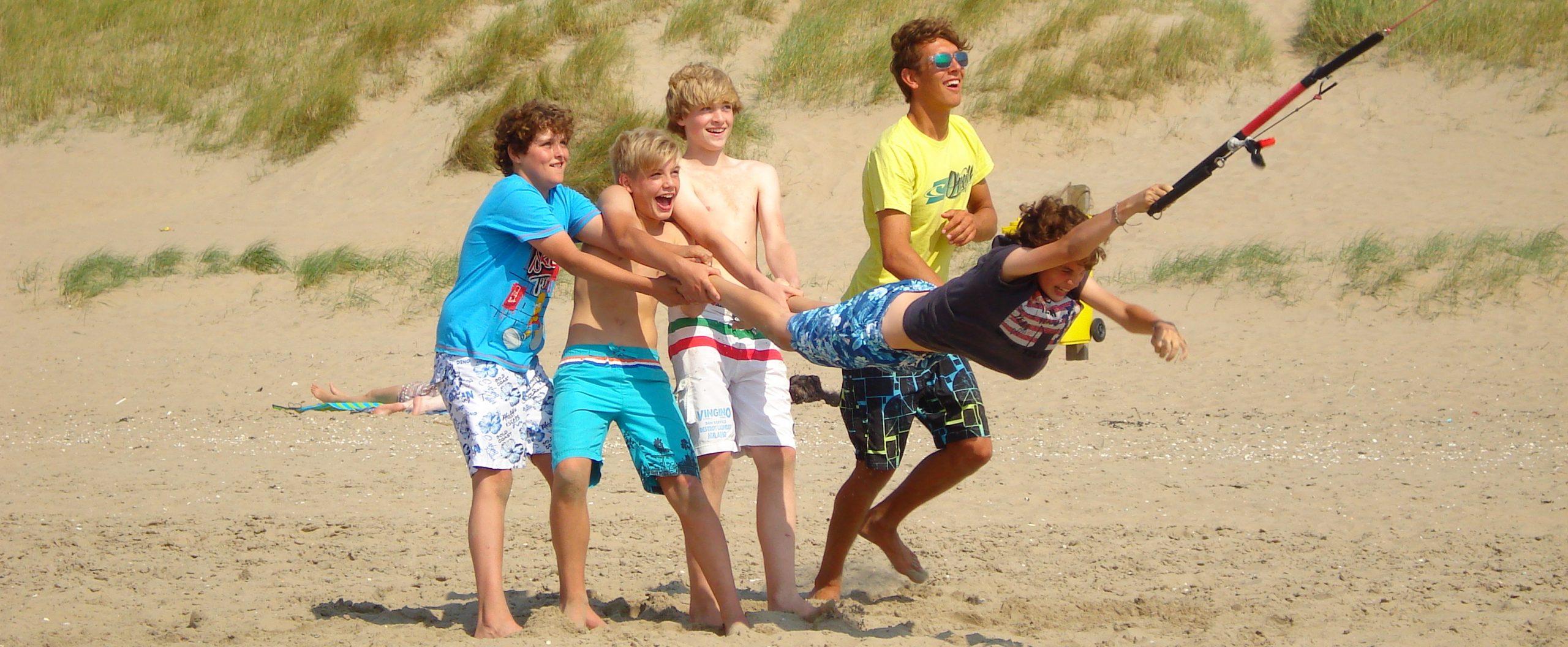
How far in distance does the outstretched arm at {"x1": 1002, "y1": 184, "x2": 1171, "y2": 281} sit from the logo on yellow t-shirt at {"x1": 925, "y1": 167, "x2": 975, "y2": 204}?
1.14 m

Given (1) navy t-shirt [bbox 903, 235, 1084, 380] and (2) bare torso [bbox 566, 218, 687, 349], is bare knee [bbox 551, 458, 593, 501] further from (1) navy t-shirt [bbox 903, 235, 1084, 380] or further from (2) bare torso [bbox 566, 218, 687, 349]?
(1) navy t-shirt [bbox 903, 235, 1084, 380]

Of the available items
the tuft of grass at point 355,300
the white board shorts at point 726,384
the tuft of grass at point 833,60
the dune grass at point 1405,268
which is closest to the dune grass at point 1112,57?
the tuft of grass at point 833,60

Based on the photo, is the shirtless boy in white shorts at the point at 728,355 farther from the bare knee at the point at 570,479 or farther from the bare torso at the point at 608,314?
the bare knee at the point at 570,479

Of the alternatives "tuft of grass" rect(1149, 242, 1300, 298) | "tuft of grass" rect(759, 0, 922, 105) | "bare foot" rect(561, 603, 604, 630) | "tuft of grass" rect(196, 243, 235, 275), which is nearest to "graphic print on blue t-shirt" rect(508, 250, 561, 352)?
"bare foot" rect(561, 603, 604, 630)

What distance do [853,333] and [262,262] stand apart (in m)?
8.24

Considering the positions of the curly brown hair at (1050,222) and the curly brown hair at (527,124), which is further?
the curly brown hair at (527,124)

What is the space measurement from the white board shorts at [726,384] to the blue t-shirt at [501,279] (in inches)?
19.7

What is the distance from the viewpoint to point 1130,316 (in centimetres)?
364

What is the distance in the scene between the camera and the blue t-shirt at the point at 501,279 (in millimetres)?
3846

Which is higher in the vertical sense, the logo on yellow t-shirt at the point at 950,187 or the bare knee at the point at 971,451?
the logo on yellow t-shirt at the point at 950,187

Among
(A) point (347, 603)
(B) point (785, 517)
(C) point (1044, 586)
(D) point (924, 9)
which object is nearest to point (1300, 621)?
(C) point (1044, 586)

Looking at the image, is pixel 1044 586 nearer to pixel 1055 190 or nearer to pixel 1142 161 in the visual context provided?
pixel 1055 190

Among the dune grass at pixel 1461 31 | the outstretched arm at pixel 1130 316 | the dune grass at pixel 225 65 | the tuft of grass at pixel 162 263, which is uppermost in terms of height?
the dune grass at pixel 1461 31

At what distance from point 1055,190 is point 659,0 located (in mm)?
5520
